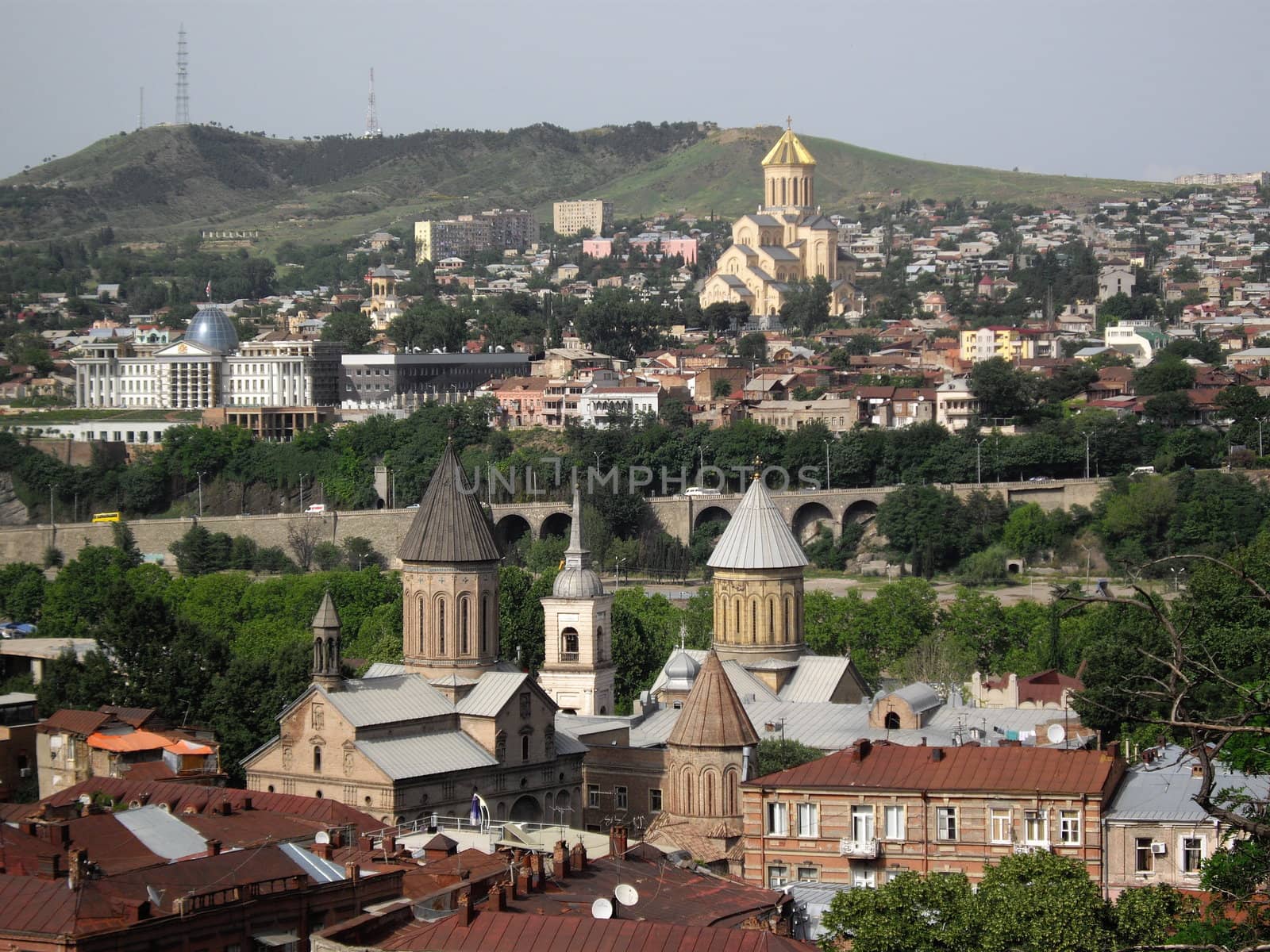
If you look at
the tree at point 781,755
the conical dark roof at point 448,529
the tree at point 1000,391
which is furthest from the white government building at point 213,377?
the tree at point 781,755

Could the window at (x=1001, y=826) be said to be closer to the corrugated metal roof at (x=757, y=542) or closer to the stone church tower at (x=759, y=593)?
the stone church tower at (x=759, y=593)

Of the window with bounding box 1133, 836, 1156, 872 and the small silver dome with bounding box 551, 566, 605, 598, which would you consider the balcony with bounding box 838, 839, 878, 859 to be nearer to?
the window with bounding box 1133, 836, 1156, 872

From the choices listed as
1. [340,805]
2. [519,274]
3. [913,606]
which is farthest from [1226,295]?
[340,805]

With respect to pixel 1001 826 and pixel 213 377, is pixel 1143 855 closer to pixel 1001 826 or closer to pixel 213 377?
pixel 1001 826

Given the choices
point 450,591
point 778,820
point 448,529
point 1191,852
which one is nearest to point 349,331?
point 448,529

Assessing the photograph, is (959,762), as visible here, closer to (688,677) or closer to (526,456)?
(688,677)

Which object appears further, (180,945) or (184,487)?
(184,487)

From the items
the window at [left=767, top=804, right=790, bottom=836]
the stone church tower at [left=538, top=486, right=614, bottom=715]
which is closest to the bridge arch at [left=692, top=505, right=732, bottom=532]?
the stone church tower at [left=538, top=486, right=614, bottom=715]
